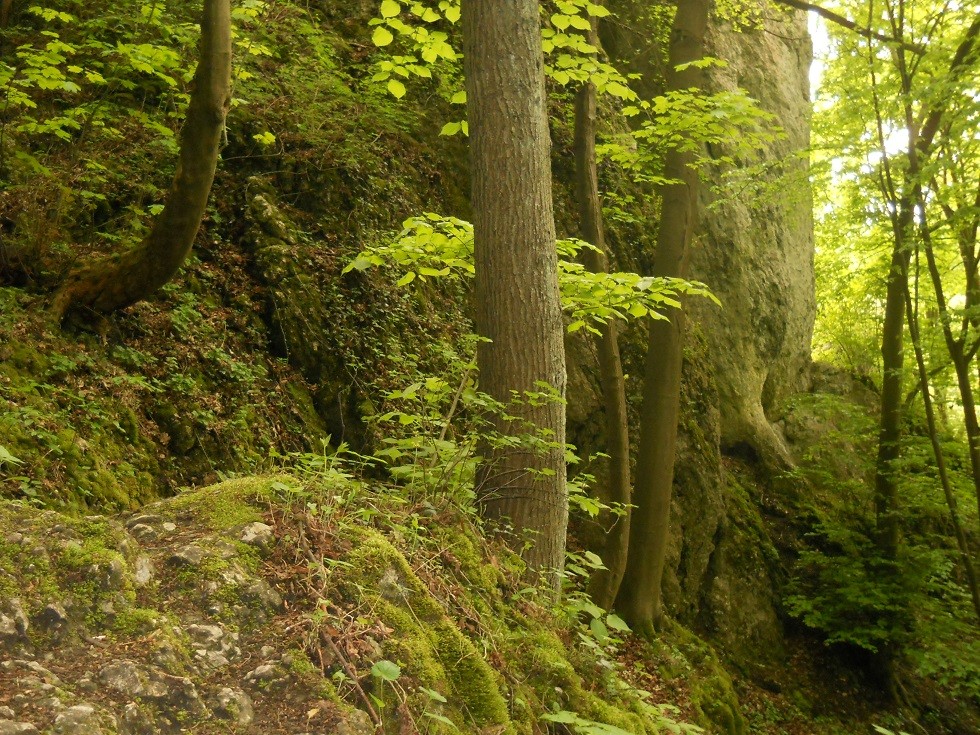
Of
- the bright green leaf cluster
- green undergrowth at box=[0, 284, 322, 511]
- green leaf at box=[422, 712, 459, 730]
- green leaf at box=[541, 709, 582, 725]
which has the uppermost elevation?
the bright green leaf cluster

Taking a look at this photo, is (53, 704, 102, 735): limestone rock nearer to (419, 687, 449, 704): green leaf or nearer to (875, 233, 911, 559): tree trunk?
(419, 687, 449, 704): green leaf

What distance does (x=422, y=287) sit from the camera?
842cm

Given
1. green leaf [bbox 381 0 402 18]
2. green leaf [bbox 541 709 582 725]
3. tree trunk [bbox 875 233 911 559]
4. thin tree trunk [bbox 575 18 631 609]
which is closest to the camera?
green leaf [bbox 541 709 582 725]

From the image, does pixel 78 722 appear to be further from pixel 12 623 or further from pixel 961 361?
pixel 961 361

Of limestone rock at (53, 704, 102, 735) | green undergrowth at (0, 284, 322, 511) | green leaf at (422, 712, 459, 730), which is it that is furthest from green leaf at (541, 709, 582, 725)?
green undergrowth at (0, 284, 322, 511)

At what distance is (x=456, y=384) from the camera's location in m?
7.13

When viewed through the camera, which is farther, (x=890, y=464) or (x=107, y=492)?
(x=890, y=464)

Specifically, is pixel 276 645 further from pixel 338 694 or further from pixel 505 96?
pixel 505 96

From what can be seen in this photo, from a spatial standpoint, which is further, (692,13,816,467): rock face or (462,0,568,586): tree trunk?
(692,13,816,467): rock face

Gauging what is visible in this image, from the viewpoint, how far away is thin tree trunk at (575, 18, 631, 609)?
26.6ft

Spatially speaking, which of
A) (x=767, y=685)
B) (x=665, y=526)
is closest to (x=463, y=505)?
(x=665, y=526)

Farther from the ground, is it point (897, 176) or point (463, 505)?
point (897, 176)

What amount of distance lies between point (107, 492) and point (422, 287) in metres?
4.23

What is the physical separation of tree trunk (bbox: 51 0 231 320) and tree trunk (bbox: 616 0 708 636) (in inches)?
204
